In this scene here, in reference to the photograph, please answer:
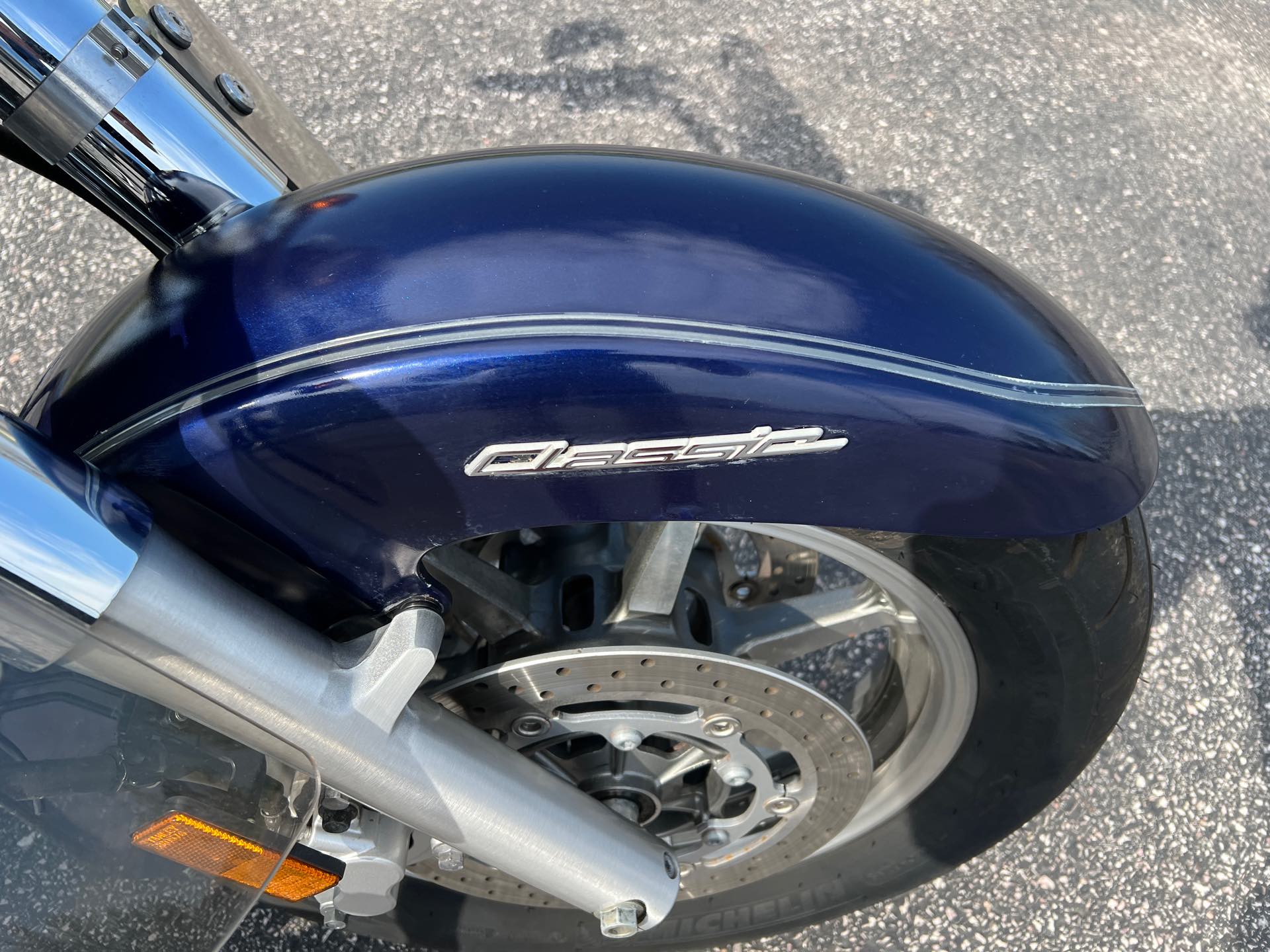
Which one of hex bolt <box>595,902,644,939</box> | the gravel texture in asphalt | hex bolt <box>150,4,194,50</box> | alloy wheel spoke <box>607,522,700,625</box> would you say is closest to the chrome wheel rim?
alloy wheel spoke <box>607,522,700,625</box>

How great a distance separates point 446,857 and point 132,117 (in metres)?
0.65

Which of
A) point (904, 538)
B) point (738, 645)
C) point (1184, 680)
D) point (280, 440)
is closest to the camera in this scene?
point (280, 440)

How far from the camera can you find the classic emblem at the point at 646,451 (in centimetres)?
69

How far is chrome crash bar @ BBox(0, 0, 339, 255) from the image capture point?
26.7 inches

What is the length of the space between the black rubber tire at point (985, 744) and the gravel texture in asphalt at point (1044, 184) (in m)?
0.18

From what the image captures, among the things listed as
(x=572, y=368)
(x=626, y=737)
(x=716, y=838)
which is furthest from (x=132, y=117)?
(x=716, y=838)

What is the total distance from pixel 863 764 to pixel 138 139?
761 mm

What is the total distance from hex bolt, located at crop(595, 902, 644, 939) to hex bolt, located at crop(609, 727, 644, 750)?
131 mm

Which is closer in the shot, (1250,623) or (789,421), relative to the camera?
(789,421)

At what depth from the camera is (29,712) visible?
26.8 inches

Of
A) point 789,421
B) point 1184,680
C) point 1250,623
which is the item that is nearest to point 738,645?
point 789,421

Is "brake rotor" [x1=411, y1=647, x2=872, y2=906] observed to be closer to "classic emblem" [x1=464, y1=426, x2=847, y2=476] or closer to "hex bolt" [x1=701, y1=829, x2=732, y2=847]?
"hex bolt" [x1=701, y1=829, x2=732, y2=847]

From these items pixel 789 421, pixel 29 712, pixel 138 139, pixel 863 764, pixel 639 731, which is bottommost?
pixel 863 764

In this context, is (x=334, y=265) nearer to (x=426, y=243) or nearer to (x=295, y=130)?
(x=426, y=243)
